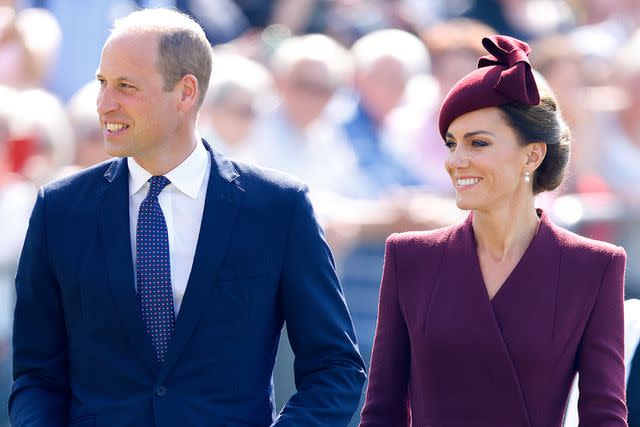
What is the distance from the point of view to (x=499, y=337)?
4.13 meters

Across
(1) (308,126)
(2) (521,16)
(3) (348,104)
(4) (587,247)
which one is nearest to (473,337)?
(4) (587,247)

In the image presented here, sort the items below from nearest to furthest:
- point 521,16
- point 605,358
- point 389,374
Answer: point 605,358
point 389,374
point 521,16

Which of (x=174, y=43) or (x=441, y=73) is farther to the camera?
(x=441, y=73)

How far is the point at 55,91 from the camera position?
8.42 metres

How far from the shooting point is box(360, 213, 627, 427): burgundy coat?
162 inches

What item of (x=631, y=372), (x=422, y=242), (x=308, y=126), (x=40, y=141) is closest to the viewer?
(x=422, y=242)

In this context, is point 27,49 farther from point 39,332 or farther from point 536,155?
point 536,155

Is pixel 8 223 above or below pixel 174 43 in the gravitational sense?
below

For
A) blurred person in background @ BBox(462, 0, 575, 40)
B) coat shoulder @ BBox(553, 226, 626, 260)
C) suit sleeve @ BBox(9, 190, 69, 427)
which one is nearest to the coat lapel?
coat shoulder @ BBox(553, 226, 626, 260)

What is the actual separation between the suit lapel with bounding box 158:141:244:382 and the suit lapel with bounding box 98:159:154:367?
10cm

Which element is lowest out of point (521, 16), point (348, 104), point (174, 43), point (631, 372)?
point (631, 372)

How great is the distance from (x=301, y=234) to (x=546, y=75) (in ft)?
14.5

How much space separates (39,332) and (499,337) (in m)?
1.41

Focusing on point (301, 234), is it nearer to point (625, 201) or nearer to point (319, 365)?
point (319, 365)
